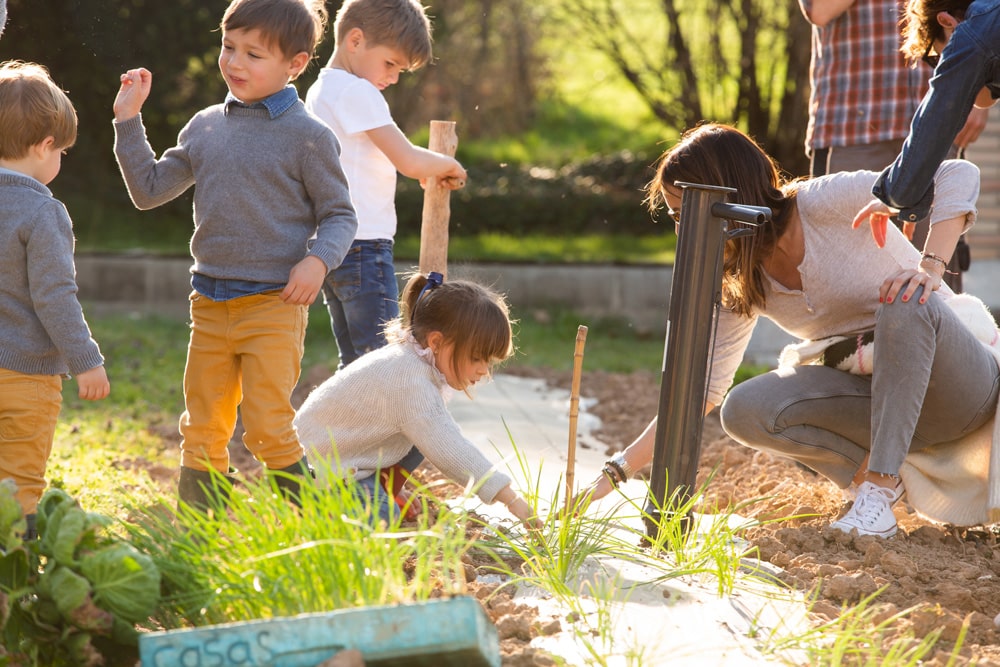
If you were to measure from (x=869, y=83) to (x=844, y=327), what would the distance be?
1.40 metres

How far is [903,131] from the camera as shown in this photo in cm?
425

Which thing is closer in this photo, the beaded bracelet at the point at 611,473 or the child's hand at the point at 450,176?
the beaded bracelet at the point at 611,473

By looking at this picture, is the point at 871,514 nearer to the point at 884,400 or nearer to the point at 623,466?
the point at 884,400

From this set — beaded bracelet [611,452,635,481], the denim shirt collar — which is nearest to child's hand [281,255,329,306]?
the denim shirt collar

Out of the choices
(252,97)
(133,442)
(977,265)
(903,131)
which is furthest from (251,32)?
(977,265)

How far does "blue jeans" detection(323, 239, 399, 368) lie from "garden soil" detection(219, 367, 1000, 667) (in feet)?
1.79

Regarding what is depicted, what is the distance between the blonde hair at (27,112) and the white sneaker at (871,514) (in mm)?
2188

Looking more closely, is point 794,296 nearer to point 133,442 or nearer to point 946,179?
point 946,179

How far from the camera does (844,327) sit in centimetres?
332

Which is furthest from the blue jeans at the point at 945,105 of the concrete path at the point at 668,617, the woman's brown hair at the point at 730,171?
the concrete path at the point at 668,617

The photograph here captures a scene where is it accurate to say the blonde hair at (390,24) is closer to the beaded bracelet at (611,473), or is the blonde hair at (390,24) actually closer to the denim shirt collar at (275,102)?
the denim shirt collar at (275,102)

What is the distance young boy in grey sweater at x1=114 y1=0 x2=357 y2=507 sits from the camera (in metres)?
2.96

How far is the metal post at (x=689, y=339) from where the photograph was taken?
8.70 feet

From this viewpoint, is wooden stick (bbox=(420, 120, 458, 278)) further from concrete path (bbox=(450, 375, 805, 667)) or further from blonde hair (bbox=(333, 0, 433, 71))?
concrete path (bbox=(450, 375, 805, 667))
